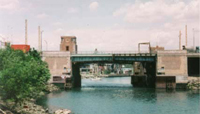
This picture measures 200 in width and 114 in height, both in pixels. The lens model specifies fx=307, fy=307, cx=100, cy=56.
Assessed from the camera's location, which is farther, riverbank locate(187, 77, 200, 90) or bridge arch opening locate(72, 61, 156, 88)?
bridge arch opening locate(72, 61, 156, 88)

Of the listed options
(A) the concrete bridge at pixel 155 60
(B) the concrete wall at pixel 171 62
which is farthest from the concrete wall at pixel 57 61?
(B) the concrete wall at pixel 171 62

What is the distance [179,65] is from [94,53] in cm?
2820

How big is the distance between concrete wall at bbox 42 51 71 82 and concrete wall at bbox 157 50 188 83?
3024 centimetres

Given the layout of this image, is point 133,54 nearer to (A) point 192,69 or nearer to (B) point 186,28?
(A) point 192,69

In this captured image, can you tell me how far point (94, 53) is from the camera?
10338cm

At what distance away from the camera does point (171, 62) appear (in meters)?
100

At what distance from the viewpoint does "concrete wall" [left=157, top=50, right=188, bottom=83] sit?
99488mm

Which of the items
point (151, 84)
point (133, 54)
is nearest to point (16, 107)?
point (133, 54)

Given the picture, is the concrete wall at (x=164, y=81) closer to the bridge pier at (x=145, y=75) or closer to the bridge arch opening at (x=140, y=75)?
the bridge pier at (x=145, y=75)

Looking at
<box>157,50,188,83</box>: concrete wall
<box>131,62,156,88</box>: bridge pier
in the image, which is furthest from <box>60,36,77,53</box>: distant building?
<box>157,50,188,83</box>: concrete wall

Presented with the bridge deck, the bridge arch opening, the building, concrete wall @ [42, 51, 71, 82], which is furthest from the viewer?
the bridge arch opening

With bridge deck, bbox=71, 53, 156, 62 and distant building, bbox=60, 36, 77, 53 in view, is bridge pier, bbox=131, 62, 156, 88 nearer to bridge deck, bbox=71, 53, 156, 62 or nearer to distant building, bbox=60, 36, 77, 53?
bridge deck, bbox=71, 53, 156, 62

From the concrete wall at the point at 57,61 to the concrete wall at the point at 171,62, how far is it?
30.2m

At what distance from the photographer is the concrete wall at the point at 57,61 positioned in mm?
102688
